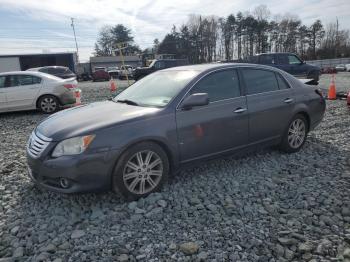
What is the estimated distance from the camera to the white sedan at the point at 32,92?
33.2 feet

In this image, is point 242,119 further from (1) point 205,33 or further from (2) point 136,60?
(1) point 205,33

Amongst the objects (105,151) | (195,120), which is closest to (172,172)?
(195,120)

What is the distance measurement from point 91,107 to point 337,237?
11.0 ft

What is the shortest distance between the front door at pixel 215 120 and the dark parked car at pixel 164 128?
1 centimetres

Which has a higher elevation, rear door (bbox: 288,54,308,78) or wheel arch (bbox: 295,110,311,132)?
rear door (bbox: 288,54,308,78)

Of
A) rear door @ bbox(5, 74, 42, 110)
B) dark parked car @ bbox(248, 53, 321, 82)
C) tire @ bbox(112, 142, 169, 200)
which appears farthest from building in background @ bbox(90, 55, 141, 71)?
tire @ bbox(112, 142, 169, 200)

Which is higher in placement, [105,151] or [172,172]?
[105,151]

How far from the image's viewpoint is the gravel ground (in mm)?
2926

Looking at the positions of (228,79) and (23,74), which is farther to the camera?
(23,74)

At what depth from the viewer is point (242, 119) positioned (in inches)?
183

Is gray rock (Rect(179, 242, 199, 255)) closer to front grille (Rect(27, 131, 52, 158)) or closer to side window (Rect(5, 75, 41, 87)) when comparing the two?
front grille (Rect(27, 131, 52, 158))

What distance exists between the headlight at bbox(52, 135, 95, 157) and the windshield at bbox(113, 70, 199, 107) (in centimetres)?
105

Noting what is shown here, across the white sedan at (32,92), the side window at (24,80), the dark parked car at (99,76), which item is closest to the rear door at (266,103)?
the white sedan at (32,92)

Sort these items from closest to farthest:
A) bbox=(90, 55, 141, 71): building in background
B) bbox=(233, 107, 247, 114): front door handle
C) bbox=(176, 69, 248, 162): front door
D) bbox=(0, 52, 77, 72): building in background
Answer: bbox=(176, 69, 248, 162): front door < bbox=(233, 107, 247, 114): front door handle < bbox=(0, 52, 77, 72): building in background < bbox=(90, 55, 141, 71): building in background
